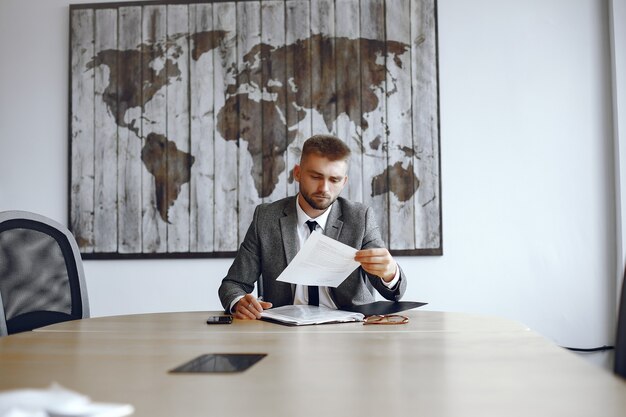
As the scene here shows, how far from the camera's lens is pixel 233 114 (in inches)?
130

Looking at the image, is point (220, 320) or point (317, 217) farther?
point (317, 217)

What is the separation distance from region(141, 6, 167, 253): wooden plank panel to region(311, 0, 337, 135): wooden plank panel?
78 centimetres

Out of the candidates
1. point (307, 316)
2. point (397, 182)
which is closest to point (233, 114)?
point (397, 182)

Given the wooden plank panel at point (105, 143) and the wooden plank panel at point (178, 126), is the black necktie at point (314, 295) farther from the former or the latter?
the wooden plank panel at point (105, 143)

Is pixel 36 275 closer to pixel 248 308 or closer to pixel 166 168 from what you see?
pixel 248 308

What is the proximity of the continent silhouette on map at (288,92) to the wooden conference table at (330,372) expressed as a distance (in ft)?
5.77

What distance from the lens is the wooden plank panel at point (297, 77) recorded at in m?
3.27

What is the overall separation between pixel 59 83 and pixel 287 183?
4.38 feet

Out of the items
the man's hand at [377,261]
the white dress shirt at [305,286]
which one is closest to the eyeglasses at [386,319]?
the man's hand at [377,261]

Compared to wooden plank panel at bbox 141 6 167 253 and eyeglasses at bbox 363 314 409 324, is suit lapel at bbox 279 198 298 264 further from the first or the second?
wooden plank panel at bbox 141 6 167 253

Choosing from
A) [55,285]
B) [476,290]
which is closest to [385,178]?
[476,290]

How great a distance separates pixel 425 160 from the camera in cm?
322

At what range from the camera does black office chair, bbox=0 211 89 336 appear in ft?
6.11

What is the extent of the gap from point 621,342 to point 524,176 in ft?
7.44
